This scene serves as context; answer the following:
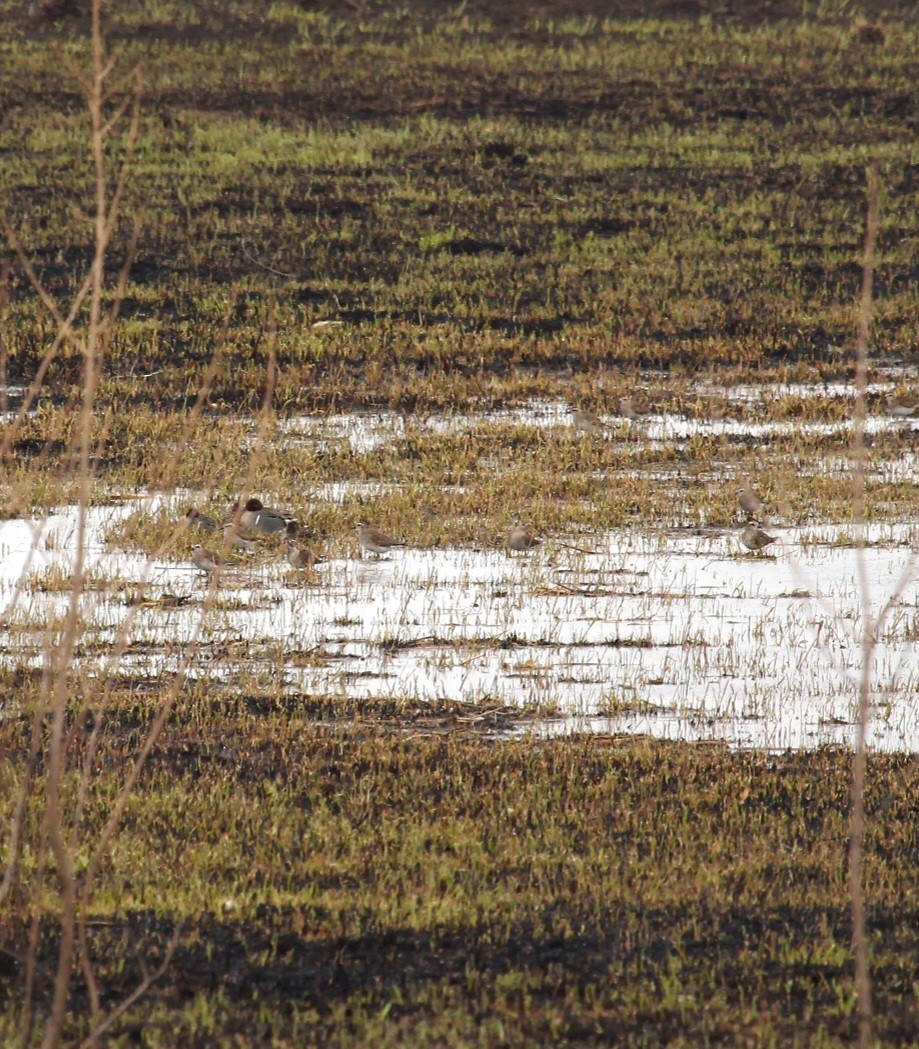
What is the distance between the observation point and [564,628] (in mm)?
9336

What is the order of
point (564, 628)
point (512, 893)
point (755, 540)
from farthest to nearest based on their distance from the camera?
point (755, 540)
point (564, 628)
point (512, 893)

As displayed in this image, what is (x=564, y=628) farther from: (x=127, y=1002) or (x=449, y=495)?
(x=127, y=1002)

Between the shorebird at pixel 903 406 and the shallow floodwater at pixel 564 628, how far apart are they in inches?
174

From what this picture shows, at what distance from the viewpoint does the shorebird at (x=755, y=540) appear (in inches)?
431

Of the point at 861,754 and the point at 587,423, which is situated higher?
the point at 587,423

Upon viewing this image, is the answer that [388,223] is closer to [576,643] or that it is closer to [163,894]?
[576,643]

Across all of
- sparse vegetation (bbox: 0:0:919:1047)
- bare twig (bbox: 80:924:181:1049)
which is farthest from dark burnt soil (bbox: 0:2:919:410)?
bare twig (bbox: 80:924:181:1049)

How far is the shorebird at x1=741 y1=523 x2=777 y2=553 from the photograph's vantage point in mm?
10953

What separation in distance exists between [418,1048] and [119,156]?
896 inches

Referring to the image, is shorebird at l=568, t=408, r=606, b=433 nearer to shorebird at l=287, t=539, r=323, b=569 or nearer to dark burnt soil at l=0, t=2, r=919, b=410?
dark burnt soil at l=0, t=2, r=919, b=410

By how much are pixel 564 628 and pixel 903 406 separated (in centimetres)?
745

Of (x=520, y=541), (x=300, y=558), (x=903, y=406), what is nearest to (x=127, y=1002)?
(x=300, y=558)

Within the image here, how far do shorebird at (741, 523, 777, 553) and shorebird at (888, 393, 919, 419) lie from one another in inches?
205

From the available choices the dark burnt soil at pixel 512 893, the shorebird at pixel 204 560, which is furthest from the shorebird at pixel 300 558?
the dark burnt soil at pixel 512 893
